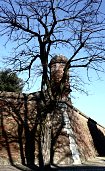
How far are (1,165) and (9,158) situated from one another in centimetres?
72

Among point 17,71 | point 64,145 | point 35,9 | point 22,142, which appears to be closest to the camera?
point 35,9

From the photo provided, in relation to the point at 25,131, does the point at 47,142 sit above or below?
below

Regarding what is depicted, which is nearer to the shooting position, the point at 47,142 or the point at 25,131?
the point at 47,142

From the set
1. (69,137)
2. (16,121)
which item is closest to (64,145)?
(69,137)

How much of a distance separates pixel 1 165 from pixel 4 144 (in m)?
1.26

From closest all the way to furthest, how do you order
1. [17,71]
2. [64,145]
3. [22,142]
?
[17,71] < [22,142] < [64,145]

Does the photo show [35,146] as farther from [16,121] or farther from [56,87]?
[56,87]

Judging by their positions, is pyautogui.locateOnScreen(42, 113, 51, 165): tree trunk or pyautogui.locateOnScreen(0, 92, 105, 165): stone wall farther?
pyautogui.locateOnScreen(0, 92, 105, 165): stone wall

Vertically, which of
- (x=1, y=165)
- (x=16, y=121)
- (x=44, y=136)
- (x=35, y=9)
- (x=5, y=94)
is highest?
(x=35, y=9)

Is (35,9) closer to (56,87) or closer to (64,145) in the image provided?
(56,87)

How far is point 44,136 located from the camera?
16562 millimetres

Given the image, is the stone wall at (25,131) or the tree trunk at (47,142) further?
the stone wall at (25,131)

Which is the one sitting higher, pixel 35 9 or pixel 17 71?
pixel 35 9

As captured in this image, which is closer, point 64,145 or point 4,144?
point 4,144
